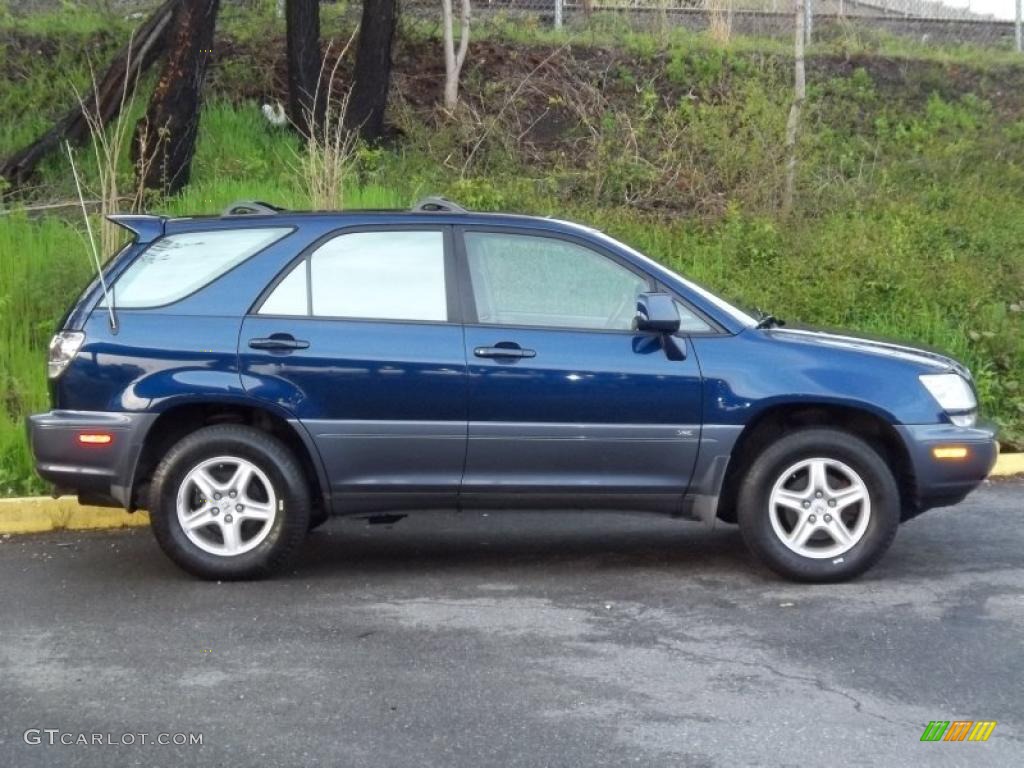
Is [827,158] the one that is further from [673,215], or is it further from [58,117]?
[58,117]

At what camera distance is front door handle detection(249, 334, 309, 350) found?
6.42 m

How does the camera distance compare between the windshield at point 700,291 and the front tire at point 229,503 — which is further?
the windshield at point 700,291

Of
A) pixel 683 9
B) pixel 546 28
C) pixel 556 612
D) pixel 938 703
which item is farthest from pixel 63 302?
pixel 683 9

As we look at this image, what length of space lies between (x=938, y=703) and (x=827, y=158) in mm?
10652

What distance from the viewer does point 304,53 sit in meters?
14.0

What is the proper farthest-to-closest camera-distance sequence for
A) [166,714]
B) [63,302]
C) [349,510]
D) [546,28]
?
[546,28], [63,302], [349,510], [166,714]

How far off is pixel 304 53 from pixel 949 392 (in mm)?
9208

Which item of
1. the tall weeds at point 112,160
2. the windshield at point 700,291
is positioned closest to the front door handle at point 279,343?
the windshield at point 700,291

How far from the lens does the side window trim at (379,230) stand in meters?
6.52

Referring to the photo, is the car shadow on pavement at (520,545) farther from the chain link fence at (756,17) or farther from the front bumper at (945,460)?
the chain link fence at (756,17)

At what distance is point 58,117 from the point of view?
48.2ft

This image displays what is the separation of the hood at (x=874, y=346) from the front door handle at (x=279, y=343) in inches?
87.8

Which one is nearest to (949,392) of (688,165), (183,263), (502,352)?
(502,352)

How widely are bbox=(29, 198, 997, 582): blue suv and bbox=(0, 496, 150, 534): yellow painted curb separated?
1.32 meters
